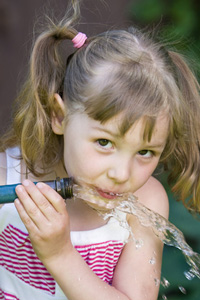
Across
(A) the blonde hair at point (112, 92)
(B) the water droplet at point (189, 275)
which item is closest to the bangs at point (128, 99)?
(A) the blonde hair at point (112, 92)

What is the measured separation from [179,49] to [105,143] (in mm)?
689

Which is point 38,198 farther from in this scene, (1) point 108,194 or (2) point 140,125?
(2) point 140,125

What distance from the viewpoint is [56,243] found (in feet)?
5.69

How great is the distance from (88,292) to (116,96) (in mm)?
556

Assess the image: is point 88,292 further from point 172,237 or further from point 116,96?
point 116,96

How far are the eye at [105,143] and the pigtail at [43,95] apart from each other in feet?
0.93

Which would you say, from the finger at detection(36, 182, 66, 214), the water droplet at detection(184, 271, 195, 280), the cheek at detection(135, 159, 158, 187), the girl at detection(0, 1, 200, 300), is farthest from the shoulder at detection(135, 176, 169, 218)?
the water droplet at detection(184, 271, 195, 280)

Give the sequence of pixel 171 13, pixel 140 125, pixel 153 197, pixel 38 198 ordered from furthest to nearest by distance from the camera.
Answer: pixel 171 13
pixel 153 197
pixel 140 125
pixel 38 198

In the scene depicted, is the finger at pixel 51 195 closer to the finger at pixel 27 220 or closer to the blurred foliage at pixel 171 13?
the finger at pixel 27 220

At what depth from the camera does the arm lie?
165 centimetres

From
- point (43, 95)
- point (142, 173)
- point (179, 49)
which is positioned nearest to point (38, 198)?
point (142, 173)

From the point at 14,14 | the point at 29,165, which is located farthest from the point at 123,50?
the point at 14,14

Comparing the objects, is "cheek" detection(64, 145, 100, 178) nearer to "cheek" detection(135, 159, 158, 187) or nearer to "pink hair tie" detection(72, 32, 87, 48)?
"cheek" detection(135, 159, 158, 187)

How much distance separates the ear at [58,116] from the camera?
6.42 feet
